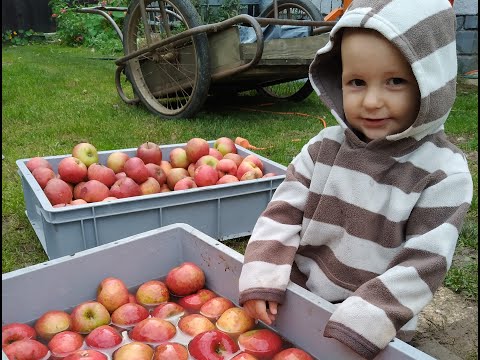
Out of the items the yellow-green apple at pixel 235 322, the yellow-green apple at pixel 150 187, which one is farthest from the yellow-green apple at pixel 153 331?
the yellow-green apple at pixel 150 187

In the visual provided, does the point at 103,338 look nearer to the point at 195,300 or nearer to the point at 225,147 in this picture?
the point at 195,300

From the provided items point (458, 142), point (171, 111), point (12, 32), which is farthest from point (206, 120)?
point (12, 32)

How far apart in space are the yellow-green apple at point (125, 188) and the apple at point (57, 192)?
0.66ft

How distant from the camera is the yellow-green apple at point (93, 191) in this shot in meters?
2.53

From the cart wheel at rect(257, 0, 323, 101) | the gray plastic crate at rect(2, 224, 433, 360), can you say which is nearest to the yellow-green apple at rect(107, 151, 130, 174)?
the gray plastic crate at rect(2, 224, 433, 360)

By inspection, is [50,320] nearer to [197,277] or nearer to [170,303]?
[170,303]

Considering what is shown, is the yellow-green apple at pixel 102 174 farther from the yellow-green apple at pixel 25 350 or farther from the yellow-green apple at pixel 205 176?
the yellow-green apple at pixel 25 350

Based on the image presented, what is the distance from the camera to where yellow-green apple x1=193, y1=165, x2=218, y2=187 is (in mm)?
2721

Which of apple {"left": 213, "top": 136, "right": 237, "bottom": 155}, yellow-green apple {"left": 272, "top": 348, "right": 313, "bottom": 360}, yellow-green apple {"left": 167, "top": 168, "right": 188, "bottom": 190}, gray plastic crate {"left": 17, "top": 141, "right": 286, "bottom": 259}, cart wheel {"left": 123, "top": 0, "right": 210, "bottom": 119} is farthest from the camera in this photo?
cart wheel {"left": 123, "top": 0, "right": 210, "bottom": 119}

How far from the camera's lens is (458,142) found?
14.6 ft

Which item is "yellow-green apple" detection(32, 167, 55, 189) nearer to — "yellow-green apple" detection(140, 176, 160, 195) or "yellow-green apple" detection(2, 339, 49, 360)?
"yellow-green apple" detection(140, 176, 160, 195)

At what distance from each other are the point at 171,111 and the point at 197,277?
10.9ft

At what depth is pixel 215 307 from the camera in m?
1.66

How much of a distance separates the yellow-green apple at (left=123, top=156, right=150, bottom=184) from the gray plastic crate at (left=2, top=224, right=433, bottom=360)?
88 centimetres
